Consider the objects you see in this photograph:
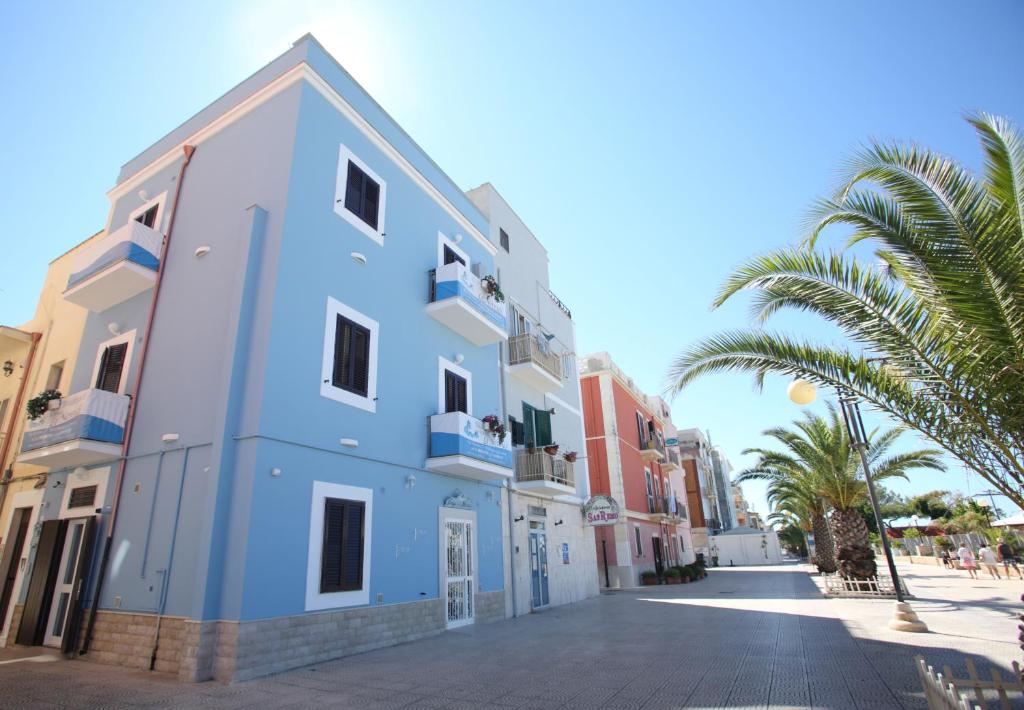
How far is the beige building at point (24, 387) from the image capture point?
10805mm

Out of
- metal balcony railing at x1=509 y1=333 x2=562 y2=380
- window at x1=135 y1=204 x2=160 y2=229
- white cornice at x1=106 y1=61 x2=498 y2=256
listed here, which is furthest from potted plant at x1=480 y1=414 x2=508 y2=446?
window at x1=135 y1=204 x2=160 y2=229

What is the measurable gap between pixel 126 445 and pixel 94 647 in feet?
10.5

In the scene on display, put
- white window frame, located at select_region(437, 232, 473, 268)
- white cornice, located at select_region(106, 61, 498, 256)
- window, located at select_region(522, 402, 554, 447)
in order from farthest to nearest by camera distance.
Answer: window, located at select_region(522, 402, 554, 447), white window frame, located at select_region(437, 232, 473, 268), white cornice, located at select_region(106, 61, 498, 256)

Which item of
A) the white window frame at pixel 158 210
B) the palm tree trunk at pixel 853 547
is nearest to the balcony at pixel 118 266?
the white window frame at pixel 158 210

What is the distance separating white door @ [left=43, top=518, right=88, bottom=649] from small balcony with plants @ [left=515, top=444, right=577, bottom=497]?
9700 mm

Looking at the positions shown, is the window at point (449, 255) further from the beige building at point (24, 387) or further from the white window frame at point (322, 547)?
the beige building at point (24, 387)

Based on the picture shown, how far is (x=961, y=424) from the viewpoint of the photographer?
6316 millimetres

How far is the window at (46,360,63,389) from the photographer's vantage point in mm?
12820

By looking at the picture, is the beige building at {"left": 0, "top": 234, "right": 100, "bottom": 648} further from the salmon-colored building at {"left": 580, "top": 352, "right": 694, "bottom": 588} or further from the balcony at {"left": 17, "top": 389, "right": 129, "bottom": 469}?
the salmon-colored building at {"left": 580, "top": 352, "right": 694, "bottom": 588}

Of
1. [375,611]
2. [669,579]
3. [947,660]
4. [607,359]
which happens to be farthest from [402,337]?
[669,579]

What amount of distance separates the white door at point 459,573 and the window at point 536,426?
4.52m

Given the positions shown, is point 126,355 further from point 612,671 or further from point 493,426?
point 612,671

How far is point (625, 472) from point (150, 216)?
20.6 m

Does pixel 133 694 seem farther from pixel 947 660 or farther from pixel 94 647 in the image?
pixel 947 660
